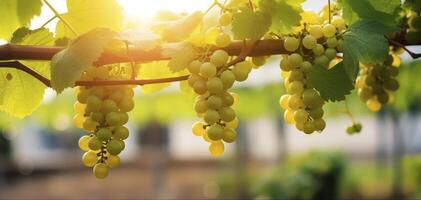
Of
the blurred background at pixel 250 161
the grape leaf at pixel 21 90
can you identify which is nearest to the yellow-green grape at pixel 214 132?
the grape leaf at pixel 21 90

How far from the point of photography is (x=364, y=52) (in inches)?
24.0

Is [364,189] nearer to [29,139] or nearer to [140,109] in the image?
[140,109]

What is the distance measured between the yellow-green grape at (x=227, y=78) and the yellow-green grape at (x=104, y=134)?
0.12 metres

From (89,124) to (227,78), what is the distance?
0.49 ft

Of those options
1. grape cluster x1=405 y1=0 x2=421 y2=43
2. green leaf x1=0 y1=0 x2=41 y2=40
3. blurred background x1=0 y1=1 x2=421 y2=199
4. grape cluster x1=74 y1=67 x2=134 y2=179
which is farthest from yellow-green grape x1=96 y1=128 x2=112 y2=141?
blurred background x1=0 y1=1 x2=421 y2=199

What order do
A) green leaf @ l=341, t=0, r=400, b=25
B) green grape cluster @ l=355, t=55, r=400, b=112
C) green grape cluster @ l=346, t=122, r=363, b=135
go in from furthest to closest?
green grape cluster @ l=346, t=122, r=363, b=135, green grape cluster @ l=355, t=55, r=400, b=112, green leaf @ l=341, t=0, r=400, b=25

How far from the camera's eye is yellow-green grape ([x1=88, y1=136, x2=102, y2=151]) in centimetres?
60

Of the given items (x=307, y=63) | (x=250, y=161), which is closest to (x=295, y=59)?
(x=307, y=63)

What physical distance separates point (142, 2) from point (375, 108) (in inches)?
13.4

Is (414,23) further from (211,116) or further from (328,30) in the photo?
(211,116)

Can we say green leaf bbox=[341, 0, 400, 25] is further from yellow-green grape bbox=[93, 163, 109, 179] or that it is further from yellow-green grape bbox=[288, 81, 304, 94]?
yellow-green grape bbox=[93, 163, 109, 179]

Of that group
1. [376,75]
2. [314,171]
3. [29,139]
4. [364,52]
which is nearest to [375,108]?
[376,75]

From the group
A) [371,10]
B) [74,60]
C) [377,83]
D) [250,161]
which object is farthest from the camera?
[250,161]

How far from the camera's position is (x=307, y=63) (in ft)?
2.00
